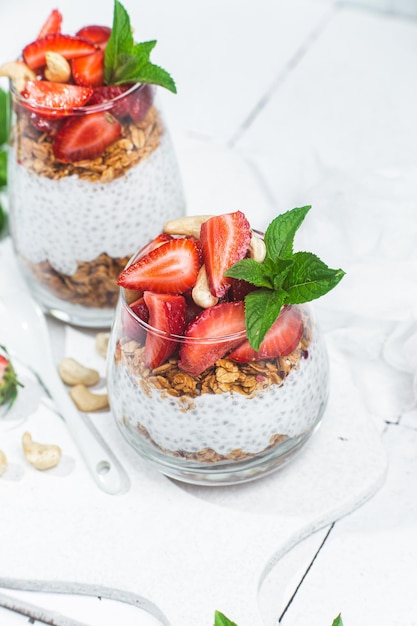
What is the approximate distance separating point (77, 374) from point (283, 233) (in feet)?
1.09

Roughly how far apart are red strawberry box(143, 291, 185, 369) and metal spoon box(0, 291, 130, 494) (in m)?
0.17

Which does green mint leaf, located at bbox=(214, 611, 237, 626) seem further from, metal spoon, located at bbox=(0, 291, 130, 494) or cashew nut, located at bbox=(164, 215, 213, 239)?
cashew nut, located at bbox=(164, 215, 213, 239)

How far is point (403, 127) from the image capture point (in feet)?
4.79

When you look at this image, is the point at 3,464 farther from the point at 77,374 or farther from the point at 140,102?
the point at 140,102

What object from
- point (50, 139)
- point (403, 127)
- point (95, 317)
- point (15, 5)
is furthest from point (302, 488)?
point (15, 5)

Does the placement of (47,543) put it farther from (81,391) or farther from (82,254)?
(82,254)

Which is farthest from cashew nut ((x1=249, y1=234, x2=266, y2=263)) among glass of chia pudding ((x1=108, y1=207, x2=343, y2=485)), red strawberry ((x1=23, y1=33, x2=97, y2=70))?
red strawberry ((x1=23, y1=33, x2=97, y2=70))

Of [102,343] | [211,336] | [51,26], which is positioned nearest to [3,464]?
[102,343]

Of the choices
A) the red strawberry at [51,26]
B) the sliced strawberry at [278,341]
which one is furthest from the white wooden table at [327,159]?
the red strawberry at [51,26]

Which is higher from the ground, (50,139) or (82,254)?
(50,139)

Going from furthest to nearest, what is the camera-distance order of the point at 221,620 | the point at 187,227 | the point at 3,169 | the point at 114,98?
1. the point at 3,169
2. the point at 114,98
3. the point at 187,227
4. the point at 221,620

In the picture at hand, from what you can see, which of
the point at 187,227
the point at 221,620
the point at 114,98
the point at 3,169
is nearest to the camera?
the point at 221,620

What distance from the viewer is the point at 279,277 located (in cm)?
82

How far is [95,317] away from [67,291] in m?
0.05
